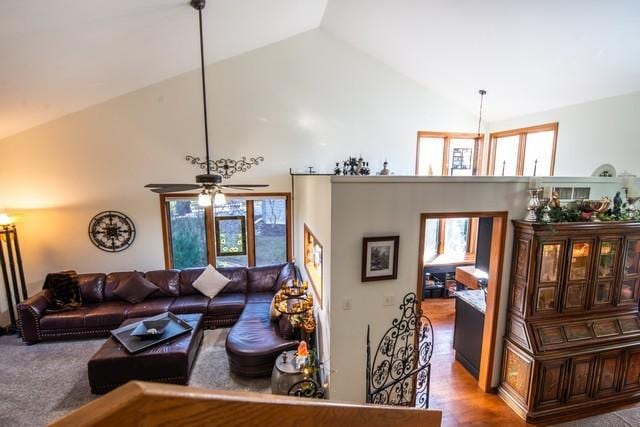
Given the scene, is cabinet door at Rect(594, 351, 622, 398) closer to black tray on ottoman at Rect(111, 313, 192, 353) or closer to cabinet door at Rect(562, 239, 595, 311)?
cabinet door at Rect(562, 239, 595, 311)

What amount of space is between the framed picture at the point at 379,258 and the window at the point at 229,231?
337 centimetres

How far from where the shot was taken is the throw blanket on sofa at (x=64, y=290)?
5070mm

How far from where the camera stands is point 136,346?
12.7 ft

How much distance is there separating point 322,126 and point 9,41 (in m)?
4.43

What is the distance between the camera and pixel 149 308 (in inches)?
202

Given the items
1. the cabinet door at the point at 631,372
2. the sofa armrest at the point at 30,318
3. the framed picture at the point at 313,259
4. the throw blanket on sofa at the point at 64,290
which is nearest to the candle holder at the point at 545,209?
the cabinet door at the point at 631,372

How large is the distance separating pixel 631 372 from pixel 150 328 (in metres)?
6.33

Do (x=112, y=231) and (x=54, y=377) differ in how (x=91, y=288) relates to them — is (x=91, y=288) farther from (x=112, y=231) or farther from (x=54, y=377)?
(x=54, y=377)

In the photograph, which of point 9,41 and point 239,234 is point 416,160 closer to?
point 239,234

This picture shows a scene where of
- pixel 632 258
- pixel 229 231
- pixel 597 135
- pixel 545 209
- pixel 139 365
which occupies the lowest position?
pixel 139 365

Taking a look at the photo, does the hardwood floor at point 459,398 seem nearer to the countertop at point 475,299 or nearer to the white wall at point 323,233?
A: the countertop at point 475,299

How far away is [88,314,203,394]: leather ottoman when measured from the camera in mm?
3701

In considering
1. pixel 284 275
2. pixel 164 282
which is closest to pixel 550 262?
pixel 284 275

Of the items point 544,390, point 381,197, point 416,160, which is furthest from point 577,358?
point 416,160
